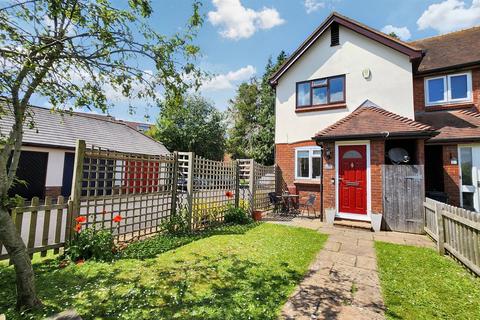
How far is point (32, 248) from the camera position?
4.64 meters

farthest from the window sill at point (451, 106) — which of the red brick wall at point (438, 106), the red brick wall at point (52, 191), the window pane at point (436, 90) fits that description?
the red brick wall at point (52, 191)

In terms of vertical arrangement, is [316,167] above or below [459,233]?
above

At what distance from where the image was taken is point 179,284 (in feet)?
13.0

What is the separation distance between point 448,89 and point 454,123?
2049 millimetres

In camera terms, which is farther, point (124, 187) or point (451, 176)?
point (451, 176)

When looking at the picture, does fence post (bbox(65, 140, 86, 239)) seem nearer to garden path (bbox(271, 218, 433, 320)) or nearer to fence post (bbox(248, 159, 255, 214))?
garden path (bbox(271, 218, 433, 320))

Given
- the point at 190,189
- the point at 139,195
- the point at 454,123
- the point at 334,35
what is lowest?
the point at 139,195

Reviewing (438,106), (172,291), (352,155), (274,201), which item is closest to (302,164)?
(274,201)

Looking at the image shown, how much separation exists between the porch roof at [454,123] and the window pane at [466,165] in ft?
1.95

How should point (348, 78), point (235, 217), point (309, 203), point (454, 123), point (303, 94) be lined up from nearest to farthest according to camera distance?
1. point (235, 217)
2. point (454, 123)
3. point (309, 203)
4. point (348, 78)
5. point (303, 94)

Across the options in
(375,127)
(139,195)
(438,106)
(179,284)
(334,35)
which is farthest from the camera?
(334,35)

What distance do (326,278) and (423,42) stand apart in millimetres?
16678

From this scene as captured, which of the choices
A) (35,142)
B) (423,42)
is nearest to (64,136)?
(35,142)

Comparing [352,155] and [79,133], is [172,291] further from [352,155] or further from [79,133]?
[79,133]
